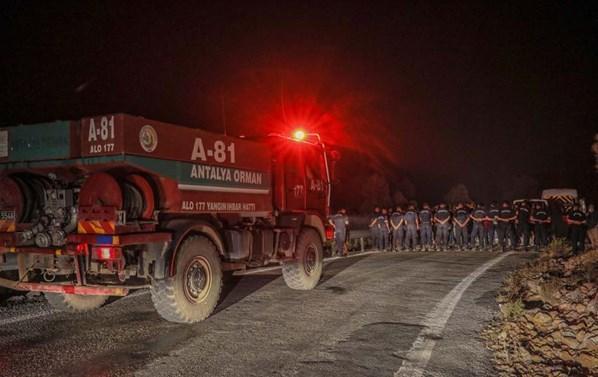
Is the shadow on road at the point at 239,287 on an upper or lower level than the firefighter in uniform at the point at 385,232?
lower

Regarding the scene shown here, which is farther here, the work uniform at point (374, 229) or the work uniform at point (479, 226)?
the work uniform at point (374, 229)

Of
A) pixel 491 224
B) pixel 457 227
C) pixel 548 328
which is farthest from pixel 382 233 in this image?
pixel 548 328

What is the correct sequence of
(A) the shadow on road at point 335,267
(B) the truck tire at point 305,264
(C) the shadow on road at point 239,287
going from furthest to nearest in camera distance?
(A) the shadow on road at point 335,267 < (B) the truck tire at point 305,264 < (C) the shadow on road at point 239,287

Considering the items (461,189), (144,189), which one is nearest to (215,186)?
(144,189)

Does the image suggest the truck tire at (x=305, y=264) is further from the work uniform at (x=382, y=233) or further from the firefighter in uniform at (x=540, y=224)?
the firefighter in uniform at (x=540, y=224)

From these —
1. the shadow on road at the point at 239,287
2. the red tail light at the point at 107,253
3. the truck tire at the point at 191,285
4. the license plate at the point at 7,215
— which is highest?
the license plate at the point at 7,215

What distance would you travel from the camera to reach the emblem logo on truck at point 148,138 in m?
6.02

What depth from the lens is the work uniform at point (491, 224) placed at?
1666 centimetres

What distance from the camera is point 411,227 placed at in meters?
17.3

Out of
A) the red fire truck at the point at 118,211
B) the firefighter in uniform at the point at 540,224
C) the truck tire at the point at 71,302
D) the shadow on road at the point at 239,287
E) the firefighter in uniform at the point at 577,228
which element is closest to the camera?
the red fire truck at the point at 118,211

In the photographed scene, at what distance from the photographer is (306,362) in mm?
4828

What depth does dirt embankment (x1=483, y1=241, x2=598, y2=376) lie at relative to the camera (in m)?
4.82

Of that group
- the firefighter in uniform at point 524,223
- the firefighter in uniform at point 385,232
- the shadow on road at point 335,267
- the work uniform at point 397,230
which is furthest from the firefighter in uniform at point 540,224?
the shadow on road at point 335,267

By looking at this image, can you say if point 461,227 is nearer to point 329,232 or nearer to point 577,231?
point 577,231
